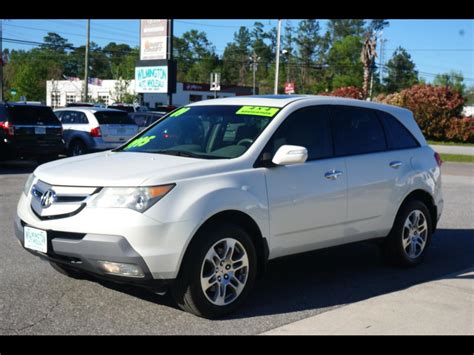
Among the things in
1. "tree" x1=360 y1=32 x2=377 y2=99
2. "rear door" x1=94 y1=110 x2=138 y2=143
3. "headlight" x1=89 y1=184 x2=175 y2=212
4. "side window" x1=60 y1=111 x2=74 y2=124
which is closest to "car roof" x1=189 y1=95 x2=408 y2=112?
"headlight" x1=89 y1=184 x2=175 y2=212

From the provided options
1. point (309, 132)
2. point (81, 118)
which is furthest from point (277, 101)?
point (81, 118)

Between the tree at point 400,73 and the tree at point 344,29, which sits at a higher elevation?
the tree at point 344,29

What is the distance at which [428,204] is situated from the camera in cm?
677

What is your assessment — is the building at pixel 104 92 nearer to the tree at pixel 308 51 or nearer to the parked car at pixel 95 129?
the tree at pixel 308 51

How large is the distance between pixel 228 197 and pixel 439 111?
3303cm

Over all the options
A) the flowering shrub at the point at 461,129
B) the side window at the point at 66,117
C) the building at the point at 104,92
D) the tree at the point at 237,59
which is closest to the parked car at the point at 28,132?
the side window at the point at 66,117

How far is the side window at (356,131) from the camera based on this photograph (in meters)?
5.91

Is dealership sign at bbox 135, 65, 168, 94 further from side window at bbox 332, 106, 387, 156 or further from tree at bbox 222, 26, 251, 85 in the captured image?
tree at bbox 222, 26, 251, 85

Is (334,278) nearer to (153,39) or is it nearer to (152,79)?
(152,79)

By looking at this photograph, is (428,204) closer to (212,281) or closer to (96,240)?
(212,281)

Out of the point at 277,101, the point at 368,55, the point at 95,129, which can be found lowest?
the point at 95,129

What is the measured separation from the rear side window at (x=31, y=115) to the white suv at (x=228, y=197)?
977 centimetres

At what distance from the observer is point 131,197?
174 inches
